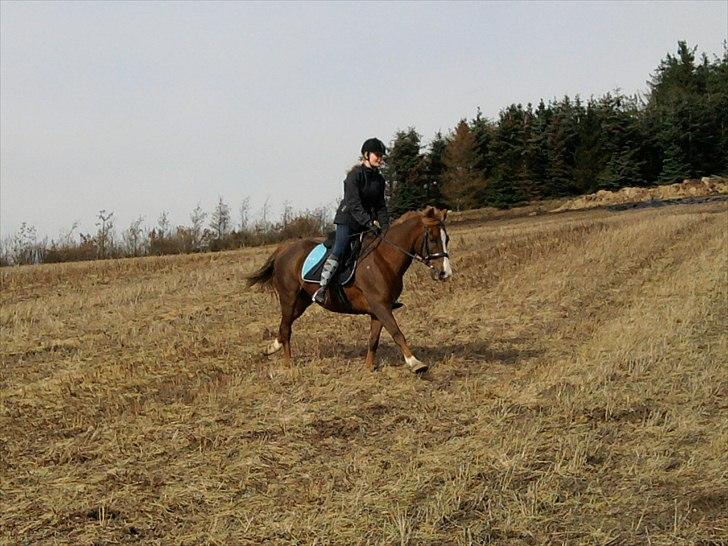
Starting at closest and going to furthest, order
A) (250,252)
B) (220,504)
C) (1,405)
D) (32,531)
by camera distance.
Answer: (32,531) → (220,504) → (1,405) → (250,252)

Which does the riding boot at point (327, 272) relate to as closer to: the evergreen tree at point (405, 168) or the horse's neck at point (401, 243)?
the horse's neck at point (401, 243)

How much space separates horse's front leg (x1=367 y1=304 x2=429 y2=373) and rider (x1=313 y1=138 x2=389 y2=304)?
845 millimetres

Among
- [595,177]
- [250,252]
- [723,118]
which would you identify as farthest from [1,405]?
[723,118]

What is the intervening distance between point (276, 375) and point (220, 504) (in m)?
4.03

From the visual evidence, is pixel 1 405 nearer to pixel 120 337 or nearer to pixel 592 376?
pixel 120 337

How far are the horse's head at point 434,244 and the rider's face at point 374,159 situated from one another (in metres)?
0.93

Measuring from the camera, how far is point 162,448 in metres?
6.51

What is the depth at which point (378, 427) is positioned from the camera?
281 inches

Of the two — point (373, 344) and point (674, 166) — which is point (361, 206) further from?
point (674, 166)

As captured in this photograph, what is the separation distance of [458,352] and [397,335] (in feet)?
6.46

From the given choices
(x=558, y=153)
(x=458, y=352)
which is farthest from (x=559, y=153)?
(x=458, y=352)

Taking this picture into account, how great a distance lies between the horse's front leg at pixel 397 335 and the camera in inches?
350

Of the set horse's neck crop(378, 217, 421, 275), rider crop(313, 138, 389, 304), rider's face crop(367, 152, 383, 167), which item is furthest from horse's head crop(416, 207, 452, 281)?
rider's face crop(367, 152, 383, 167)

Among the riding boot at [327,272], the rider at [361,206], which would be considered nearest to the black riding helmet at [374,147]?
the rider at [361,206]
